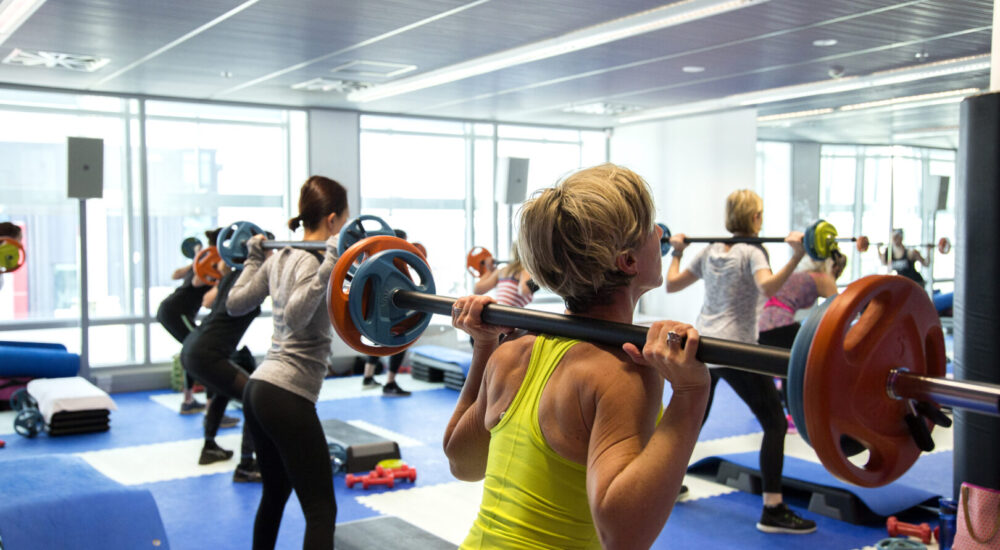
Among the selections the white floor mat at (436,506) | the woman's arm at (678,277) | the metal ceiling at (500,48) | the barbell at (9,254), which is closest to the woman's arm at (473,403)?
the white floor mat at (436,506)

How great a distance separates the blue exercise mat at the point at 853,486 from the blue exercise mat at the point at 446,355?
9.87 ft

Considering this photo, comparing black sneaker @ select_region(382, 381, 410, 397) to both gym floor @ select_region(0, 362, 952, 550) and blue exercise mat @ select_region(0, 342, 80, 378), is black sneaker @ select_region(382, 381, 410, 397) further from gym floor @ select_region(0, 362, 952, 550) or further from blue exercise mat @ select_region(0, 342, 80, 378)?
blue exercise mat @ select_region(0, 342, 80, 378)

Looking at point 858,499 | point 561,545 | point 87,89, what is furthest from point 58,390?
point 561,545

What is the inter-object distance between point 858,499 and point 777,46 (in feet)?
9.33

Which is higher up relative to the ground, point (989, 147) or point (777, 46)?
point (777, 46)

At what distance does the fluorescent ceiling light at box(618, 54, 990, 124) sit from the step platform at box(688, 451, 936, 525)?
10.3ft

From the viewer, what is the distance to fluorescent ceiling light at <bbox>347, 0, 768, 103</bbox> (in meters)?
4.55

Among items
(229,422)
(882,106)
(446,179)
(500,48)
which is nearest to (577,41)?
(500,48)

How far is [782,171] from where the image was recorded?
29.8 feet

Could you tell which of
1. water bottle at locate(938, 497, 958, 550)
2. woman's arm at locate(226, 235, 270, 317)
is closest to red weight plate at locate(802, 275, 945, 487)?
woman's arm at locate(226, 235, 270, 317)

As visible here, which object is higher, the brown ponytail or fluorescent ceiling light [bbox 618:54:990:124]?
fluorescent ceiling light [bbox 618:54:990:124]

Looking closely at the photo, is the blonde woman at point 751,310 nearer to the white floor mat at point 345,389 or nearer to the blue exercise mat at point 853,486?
the blue exercise mat at point 853,486

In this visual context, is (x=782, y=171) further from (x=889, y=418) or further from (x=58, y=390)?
(x=889, y=418)

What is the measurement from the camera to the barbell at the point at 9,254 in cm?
575
